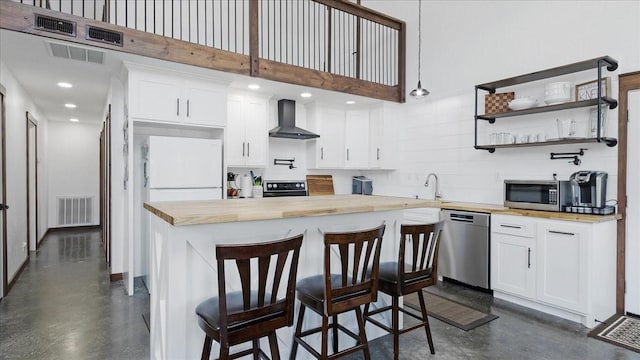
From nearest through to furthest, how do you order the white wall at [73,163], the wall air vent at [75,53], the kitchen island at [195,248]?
the kitchen island at [195,248] < the wall air vent at [75,53] < the white wall at [73,163]

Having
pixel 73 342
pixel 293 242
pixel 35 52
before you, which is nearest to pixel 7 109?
pixel 35 52

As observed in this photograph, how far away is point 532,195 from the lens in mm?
3574

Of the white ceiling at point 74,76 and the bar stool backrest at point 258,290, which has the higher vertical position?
the white ceiling at point 74,76

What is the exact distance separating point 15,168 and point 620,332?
654 centimetres

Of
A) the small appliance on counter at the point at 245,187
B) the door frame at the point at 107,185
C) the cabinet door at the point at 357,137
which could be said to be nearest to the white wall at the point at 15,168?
the door frame at the point at 107,185

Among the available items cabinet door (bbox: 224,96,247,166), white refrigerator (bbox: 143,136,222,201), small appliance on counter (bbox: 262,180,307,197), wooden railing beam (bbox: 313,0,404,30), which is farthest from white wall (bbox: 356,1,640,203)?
white refrigerator (bbox: 143,136,222,201)

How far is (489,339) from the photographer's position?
9.17 feet

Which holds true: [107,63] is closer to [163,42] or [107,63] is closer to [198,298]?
[163,42]

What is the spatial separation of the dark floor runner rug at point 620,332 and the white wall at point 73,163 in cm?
906

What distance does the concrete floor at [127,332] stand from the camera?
2.57 m

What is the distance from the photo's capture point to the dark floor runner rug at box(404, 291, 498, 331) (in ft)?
10.2

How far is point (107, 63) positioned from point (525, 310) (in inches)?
193

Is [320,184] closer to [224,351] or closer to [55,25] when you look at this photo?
[55,25]

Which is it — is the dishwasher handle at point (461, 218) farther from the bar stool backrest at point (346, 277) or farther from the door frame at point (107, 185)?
the door frame at point (107, 185)
